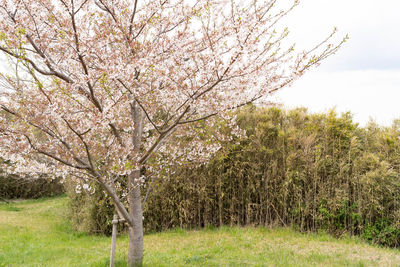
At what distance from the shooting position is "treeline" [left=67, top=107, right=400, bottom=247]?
6.05 metres

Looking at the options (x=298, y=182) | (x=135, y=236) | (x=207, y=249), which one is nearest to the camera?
(x=135, y=236)

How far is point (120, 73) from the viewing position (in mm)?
3170

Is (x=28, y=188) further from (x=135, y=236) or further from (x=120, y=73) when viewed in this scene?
(x=120, y=73)

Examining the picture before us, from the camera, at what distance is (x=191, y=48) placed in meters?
3.99

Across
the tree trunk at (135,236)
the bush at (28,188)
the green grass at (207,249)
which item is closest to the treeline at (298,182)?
the green grass at (207,249)

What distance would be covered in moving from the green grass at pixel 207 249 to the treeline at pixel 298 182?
0.44 metres

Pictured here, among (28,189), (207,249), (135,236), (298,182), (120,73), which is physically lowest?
(207,249)

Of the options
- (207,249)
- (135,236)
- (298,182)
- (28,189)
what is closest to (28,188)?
(28,189)

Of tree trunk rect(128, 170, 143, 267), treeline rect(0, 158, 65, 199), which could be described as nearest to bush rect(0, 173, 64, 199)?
treeline rect(0, 158, 65, 199)

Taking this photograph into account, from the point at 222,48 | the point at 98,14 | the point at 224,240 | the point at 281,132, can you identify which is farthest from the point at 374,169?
the point at 98,14

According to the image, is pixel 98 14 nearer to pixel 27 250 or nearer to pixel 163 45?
pixel 163 45

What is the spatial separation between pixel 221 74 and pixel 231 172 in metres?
3.78

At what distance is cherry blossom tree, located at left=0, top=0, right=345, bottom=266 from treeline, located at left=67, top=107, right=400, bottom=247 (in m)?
2.47

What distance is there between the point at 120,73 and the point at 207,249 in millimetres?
3322
